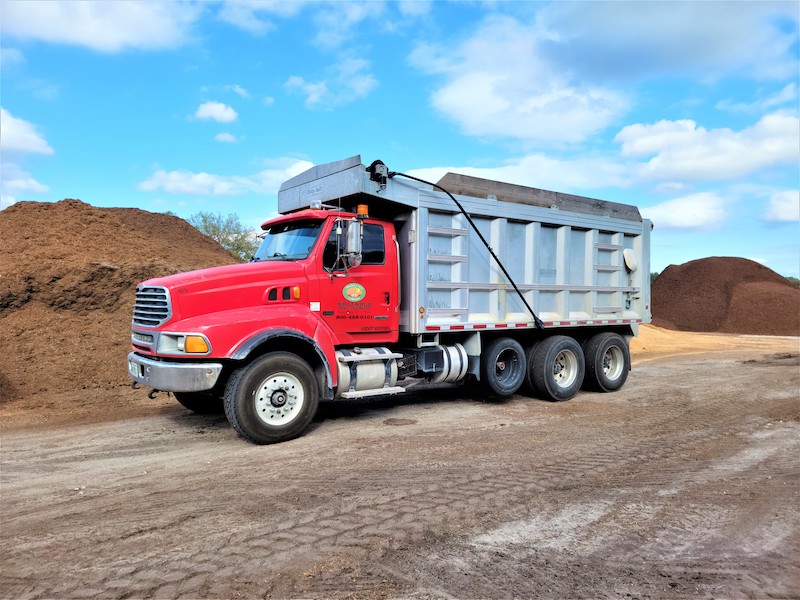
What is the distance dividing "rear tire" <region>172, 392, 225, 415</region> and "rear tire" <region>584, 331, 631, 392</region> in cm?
660

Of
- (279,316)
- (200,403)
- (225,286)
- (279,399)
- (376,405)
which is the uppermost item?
(225,286)

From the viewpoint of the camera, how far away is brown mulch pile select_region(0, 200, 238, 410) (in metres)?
10.7

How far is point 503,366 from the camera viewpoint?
9.23 m

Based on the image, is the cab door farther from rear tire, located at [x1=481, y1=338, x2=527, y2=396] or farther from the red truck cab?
rear tire, located at [x1=481, y1=338, x2=527, y2=396]

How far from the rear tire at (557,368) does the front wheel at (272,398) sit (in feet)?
14.3

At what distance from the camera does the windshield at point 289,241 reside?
7148 millimetres

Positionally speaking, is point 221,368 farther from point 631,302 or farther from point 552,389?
point 631,302

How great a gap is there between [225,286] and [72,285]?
9429 millimetres

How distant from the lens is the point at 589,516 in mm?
4312

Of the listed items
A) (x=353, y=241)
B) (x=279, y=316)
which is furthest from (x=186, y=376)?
(x=353, y=241)

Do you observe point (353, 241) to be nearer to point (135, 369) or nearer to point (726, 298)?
point (135, 369)

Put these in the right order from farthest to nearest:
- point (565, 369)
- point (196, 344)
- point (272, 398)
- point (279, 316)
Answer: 1. point (565, 369)
2. point (279, 316)
3. point (272, 398)
4. point (196, 344)

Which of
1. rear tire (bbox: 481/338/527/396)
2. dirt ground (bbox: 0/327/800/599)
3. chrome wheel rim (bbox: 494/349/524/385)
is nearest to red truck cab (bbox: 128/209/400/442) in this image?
dirt ground (bbox: 0/327/800/599)

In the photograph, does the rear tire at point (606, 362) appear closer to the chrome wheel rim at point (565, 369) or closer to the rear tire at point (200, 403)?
the chrome wheel rim at point (565, 369)
